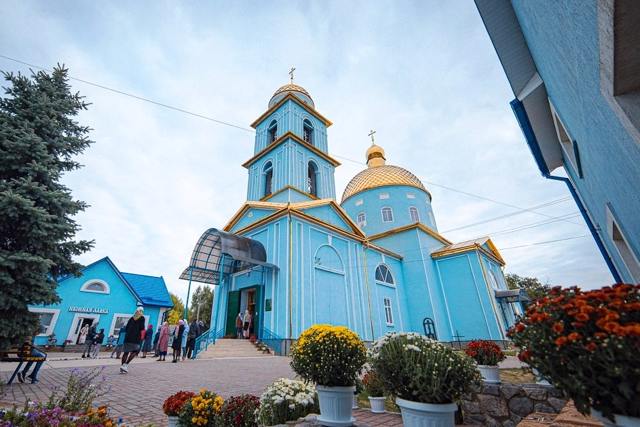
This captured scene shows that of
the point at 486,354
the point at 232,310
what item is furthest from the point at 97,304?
the point at 486,354

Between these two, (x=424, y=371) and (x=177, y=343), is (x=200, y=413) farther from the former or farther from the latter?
(x=177, y=343)

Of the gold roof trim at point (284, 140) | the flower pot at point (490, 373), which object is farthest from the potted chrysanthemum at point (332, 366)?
the gold roof trim at point (284, 140)

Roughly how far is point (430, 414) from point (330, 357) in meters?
1.14

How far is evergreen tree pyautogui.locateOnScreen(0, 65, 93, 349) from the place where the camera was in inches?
234

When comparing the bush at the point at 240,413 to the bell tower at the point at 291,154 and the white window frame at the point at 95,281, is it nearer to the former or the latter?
→ the bell tower at the point at 291,154

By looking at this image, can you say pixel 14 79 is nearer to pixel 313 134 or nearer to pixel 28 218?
pixel 28 218

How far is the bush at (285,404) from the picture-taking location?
10.8 feet

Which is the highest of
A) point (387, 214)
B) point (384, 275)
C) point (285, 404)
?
point (387, 214)

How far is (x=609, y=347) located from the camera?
1.40 metres

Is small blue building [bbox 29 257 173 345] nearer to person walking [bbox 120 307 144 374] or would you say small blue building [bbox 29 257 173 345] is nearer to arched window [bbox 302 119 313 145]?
person walking [bbox 120 307 144 374]

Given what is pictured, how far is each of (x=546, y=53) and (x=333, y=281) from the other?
42.3 ft

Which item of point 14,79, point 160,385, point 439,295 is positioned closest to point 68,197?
point 14,79

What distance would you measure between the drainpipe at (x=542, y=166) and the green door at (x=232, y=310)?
47.7 feet

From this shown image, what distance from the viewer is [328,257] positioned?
15617mm
